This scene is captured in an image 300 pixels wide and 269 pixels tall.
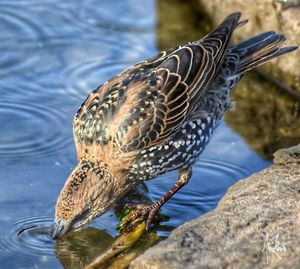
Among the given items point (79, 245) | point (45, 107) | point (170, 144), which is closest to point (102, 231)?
point (79, 245)

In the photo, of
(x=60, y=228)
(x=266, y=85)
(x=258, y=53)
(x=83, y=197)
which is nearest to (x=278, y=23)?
(x=266, y=85)

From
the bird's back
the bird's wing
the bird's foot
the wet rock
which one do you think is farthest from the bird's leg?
the wet rock

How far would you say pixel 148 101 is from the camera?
7.52m

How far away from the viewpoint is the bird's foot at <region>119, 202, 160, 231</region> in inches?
291

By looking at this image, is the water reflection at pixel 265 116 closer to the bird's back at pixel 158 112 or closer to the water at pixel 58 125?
the water at pixel 58 125

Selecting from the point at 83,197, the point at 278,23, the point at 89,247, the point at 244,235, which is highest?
the point at 278,23

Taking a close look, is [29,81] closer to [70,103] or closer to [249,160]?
[70,103]

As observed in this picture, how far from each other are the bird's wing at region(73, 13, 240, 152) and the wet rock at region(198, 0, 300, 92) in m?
1.74

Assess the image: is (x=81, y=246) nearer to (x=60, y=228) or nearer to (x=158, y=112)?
(x=60, y=228)

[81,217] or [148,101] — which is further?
[148,101]

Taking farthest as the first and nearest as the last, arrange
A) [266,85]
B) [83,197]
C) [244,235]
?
[266,85]
[83,197]
[244,235]

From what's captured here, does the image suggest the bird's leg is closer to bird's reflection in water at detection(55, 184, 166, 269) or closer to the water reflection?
bird's reflection in water at detection(55, 184, 166, 269)

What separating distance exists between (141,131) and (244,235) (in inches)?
65.2

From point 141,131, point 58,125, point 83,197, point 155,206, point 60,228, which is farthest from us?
point 58,125
